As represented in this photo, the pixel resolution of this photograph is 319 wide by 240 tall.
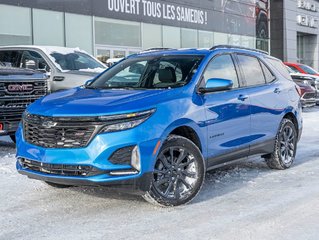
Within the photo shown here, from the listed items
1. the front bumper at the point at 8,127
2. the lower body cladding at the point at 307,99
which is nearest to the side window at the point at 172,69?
the front bumper at the point at 8,127

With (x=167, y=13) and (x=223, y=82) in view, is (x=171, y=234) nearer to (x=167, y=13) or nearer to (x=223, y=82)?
(x=223, y=82)

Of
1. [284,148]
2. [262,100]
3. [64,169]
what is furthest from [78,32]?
[64,169]

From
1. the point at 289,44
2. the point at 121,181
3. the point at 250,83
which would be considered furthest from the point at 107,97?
the point at 289,44

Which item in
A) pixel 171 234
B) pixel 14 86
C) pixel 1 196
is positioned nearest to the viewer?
pixel 171 234

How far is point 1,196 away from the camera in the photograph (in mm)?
5824

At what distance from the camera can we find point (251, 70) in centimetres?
691

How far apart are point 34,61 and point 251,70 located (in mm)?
5778

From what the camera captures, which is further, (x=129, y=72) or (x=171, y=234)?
(x=129, y=72)

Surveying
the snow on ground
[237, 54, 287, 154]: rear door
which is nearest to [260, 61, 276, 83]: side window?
[237, 54, 287, 154]: rear door

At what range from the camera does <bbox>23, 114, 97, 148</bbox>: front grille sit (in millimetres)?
4918

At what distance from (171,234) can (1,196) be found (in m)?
2.35

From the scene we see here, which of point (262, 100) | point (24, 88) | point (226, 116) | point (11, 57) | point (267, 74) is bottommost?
point (226, 116)

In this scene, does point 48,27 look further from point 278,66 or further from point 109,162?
point 109,162

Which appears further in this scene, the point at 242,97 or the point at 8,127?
the point at 8,127
